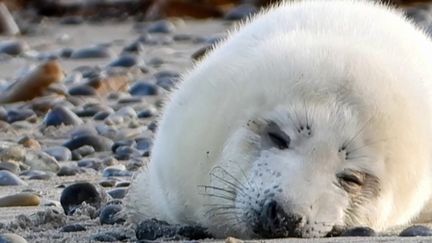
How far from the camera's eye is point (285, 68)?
14.0ft

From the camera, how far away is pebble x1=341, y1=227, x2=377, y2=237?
3.98m

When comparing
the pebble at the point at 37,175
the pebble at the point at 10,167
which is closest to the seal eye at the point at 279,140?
the pebble at the point at 37,175

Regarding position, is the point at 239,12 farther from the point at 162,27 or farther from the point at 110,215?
the point at 110,215

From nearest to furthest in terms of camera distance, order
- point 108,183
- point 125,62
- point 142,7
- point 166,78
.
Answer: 1. point 108,183
2. point 166,78
3. point 125,62
4. point 142,7

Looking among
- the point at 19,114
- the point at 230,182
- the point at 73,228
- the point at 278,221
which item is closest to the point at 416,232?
the point at 278,221

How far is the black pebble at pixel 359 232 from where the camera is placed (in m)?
3.98

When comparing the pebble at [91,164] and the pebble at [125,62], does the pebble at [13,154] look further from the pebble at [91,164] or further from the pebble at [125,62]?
the pebble at [125,62]

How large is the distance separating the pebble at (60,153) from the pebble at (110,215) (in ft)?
5.24

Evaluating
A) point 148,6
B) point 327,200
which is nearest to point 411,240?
point 327,200

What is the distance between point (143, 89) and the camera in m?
8.41

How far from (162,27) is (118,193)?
6530 millimetres

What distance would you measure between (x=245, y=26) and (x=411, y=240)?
4.51ft

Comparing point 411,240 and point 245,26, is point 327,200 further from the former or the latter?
point 245,26

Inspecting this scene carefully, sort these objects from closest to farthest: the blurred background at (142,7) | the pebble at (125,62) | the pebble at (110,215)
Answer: the pebble at (110,215) → the pebble at (125,62) → the blurred background at (142,7)
